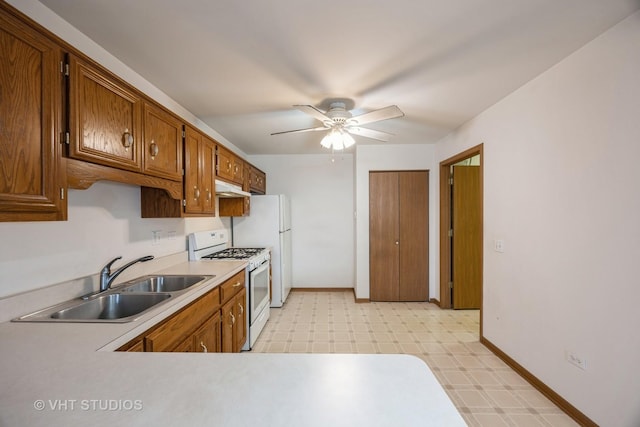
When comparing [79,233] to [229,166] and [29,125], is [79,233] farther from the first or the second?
[229,166]

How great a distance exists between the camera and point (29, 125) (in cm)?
109

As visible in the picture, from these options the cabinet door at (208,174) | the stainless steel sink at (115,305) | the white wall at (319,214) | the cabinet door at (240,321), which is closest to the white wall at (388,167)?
the white wall at (319,214)

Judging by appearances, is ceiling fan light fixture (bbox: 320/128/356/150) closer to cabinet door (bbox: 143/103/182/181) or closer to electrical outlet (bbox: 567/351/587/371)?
cabinet door (bbox: 143/103/182/181)

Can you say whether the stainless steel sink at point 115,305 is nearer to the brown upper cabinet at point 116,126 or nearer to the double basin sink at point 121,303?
the double basin sink at point 121,303

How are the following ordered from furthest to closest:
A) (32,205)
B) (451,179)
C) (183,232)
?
(451,179)
(183,232)
(32,205)

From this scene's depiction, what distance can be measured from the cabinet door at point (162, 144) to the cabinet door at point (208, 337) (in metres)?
1.09

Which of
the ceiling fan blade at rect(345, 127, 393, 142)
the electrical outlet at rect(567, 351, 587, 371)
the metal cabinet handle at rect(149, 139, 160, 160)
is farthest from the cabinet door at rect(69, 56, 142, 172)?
the electrical outlet at rect(567, 351, 587, 371)

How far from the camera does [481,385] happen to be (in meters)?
2.22

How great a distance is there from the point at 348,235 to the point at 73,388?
4.27 m

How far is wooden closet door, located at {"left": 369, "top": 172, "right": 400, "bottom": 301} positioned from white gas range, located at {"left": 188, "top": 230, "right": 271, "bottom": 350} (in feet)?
5.59

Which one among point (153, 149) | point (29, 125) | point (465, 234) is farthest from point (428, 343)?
point (29, 125)

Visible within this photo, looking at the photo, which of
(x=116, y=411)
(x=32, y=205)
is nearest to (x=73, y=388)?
(x=116, y=411)

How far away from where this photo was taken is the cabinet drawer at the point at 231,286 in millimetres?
2211

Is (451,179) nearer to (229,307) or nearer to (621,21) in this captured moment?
(621,21)
